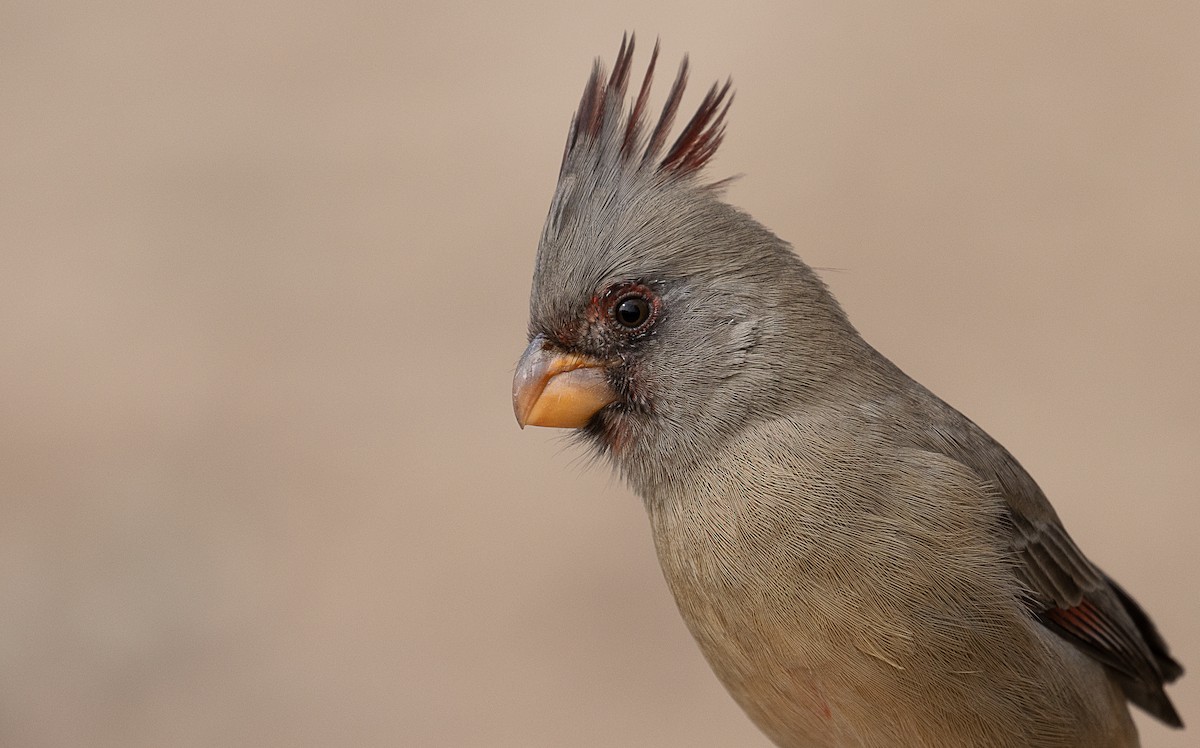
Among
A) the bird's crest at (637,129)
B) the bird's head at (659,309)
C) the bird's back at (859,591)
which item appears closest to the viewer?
the bird's back at (859,591)

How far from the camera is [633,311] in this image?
267 centimetres

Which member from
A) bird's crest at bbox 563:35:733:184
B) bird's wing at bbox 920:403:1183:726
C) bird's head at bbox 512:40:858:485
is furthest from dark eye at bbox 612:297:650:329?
bird's wing at bbox 920:403:1183:726

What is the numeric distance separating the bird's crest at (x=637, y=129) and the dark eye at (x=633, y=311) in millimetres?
303

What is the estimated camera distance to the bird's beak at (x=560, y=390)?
2672 millimetres

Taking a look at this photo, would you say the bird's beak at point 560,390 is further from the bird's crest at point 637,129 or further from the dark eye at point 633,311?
the bird's crest at point 637,129

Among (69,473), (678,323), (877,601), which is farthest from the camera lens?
(69,473)

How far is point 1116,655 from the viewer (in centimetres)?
288

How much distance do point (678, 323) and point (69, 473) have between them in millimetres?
3600

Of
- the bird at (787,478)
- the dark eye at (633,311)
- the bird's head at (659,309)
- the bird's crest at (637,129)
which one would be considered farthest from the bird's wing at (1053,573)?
the bird's crest at (637,129)

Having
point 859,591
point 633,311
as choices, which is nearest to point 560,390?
point 633,311

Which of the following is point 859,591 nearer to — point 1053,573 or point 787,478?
point 787,478

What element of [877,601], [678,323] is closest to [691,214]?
[678,323]

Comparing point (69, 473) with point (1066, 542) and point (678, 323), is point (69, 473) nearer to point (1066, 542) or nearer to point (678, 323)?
point (678, 323)

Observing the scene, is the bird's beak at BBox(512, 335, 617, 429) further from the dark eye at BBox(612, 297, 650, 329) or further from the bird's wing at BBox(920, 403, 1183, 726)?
the bird's wing at BBox(920, 403, 1183, 726)
